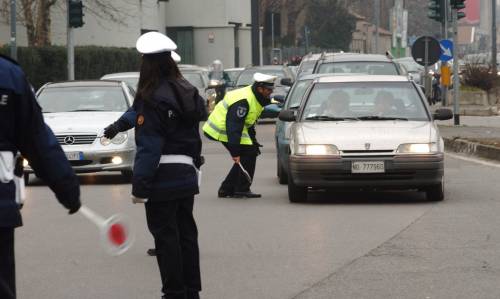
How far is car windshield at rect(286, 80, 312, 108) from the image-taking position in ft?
64.6

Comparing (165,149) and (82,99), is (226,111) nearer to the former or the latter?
(82,99)

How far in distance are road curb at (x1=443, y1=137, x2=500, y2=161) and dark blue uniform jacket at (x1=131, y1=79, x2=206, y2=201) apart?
48.5 feet

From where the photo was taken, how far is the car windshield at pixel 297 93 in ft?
64.6

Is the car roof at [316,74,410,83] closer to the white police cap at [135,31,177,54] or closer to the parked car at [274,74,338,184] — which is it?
the parked car at [274,74,338,184]

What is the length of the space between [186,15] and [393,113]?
6096cm

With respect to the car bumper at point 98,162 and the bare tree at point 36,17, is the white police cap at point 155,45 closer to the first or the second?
the car bumper at point 98,162

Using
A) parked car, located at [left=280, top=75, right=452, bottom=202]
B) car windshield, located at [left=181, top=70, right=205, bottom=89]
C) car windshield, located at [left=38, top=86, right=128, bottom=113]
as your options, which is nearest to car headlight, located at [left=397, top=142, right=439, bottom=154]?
parked car, located at [left=280, top=75, right=452, bottom=202]

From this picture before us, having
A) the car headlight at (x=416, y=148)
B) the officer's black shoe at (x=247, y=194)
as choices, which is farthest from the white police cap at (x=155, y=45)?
the officer's black shoe at (x=247, y=194)

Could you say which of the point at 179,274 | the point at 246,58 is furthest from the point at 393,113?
the point at 246,58

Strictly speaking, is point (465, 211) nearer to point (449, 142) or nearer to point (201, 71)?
point (449, 142)

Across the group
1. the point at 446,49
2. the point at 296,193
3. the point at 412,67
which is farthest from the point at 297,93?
the point at 412,67

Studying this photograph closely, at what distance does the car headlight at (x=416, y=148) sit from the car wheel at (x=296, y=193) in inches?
46.7

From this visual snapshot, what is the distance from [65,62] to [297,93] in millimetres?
25972

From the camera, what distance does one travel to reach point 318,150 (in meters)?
15.1
